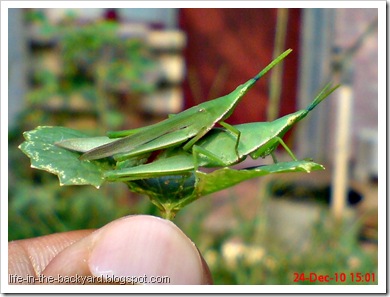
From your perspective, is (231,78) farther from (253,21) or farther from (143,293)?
(143,293)

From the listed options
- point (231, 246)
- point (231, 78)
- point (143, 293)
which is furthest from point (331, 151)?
point (143, 293)

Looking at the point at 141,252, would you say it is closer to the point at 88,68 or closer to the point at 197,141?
the point at 197,141

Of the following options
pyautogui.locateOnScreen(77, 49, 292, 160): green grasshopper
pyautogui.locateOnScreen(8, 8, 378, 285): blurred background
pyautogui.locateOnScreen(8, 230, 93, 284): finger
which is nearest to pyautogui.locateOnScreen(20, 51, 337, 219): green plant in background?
pyautogui.locateOnScreen(77, 49, 292, 160): green grasshopper

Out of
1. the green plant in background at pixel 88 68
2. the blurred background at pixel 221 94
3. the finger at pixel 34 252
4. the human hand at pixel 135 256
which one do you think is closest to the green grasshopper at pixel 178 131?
the human hand at pixel 135 256

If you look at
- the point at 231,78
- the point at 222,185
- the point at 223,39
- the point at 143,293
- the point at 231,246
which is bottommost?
the point at 231,246

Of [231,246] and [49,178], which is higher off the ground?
[49,178]

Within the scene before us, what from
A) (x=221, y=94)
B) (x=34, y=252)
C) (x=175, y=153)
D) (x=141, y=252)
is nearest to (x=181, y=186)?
(x=175, y=153)

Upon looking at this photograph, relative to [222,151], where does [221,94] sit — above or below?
above
